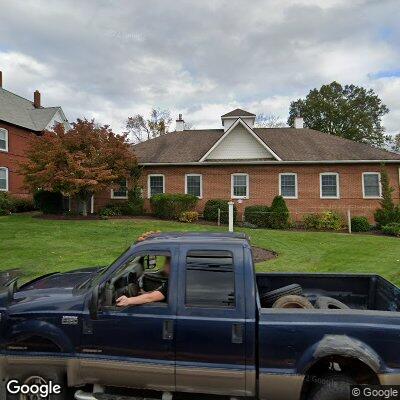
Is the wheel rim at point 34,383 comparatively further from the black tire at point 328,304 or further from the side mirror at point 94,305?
the black tire at point 328,304

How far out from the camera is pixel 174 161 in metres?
24.3

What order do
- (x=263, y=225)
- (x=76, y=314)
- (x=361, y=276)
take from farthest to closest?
(x=263, y=225)
(x=361, y=276)
(x=76, y=314)

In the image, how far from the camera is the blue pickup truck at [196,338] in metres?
3.40

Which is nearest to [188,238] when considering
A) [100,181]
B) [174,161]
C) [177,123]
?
[100,181]

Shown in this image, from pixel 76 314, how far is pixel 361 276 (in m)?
3.67

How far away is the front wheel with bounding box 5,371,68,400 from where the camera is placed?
3.74 meters

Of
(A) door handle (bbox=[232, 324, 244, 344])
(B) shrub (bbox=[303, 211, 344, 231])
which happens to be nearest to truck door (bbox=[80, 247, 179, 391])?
(A) door handle (bbox=[232, 324, 244, 344])

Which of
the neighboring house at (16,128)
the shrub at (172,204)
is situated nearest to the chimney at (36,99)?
the neighboring house at (16,128)

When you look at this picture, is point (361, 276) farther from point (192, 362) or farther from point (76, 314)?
point (76, 314)

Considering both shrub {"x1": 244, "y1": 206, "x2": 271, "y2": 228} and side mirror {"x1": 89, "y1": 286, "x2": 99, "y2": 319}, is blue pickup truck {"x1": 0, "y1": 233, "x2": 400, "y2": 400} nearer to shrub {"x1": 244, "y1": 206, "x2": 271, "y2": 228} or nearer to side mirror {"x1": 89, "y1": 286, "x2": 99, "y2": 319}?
side mirror {"x1": 89, "y1": 286, "x2": 99, "y2": 319}

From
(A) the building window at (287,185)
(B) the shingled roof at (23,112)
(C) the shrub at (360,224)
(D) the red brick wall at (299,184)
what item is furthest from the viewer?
(B) the shingled roof at (23,112)

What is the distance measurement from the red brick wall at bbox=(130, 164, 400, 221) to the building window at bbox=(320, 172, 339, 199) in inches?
9.1

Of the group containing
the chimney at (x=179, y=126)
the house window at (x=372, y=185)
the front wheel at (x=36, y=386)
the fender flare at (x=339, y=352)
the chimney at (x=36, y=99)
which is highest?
the chimney at (x=36, y=99)

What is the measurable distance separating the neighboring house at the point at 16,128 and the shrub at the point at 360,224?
2186 centimetres
